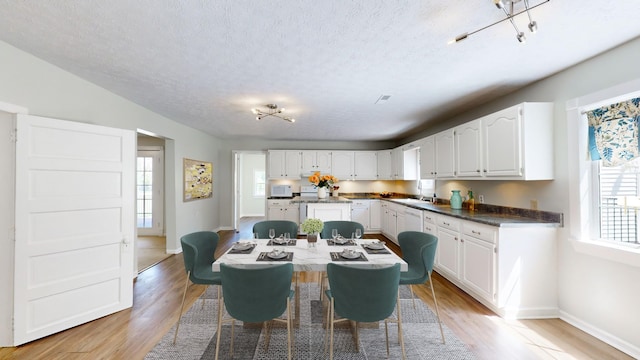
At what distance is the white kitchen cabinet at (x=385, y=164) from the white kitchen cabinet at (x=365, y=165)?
0.10 meters

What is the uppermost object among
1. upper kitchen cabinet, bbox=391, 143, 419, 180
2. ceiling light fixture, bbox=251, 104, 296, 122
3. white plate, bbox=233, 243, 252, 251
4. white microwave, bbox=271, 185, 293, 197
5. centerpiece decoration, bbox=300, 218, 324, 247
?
ceiling light fixture, bbox=251, 104, 296, 122

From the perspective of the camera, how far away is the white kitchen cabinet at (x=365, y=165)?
721cm

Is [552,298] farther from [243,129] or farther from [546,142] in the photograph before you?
[243,129]

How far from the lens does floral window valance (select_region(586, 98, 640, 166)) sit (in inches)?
88.0

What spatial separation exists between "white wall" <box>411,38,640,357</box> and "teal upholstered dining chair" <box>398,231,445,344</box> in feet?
4.17

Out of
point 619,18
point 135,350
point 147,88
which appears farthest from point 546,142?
point 147,88

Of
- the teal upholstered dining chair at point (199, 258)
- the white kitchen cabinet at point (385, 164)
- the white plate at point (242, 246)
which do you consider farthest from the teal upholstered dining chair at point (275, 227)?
the white kitchen cabinet at point (385, 164)

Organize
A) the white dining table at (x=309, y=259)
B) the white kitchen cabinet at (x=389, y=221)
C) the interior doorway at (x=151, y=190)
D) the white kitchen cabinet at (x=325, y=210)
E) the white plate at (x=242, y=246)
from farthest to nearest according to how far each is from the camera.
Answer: the interior doorway at (x=151, y=190)
the white kitchen cabinet at (x=389, y=221)
the white kitchen cabinet at (x=325, y=210)
the white plate at (x=242, y=246)
the white dining table at (x=309, y=259)

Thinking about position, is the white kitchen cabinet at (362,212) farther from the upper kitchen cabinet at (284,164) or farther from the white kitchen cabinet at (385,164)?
the upper kitchen cabinet at (284,164)

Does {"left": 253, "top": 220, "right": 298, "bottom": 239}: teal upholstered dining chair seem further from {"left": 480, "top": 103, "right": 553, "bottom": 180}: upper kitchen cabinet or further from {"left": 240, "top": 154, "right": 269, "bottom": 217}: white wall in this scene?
{"left": 240, "top": 154, "right": 269, "bottom": 217}: white wall

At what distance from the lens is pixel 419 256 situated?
2791 millimetres

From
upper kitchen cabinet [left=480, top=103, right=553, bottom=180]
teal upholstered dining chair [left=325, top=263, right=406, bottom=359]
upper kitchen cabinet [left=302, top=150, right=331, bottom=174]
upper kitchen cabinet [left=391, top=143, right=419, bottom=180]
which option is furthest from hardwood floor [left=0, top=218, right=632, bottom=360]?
upper kitchen cabinet [left=302, top=150, right=331, bottom=174]

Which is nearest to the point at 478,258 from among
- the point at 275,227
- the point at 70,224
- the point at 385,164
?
the point at 275,227

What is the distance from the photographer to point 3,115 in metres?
2.36
